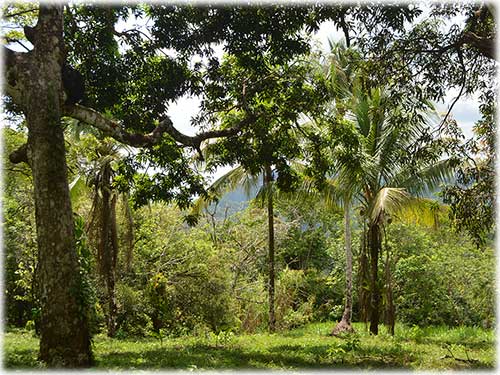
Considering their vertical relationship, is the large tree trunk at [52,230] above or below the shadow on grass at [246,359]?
above

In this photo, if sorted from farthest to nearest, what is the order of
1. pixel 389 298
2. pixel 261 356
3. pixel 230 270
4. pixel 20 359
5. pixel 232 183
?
pixel 230 270 < pixel 232 183 < pixel 389 298 < pixel 261 356 < pixel 20 359

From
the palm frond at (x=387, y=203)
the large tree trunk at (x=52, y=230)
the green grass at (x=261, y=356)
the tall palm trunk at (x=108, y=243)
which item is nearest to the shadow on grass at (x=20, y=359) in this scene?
the green grass at (x=261, y=356)

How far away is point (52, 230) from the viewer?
7516 mm

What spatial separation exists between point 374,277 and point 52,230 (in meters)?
9.68

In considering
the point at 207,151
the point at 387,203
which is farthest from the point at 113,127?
the point at 387,203

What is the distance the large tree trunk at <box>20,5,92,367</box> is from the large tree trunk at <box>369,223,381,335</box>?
29.7ft

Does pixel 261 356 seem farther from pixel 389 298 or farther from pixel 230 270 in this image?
pixel 230 270

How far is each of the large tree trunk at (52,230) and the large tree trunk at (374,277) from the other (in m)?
9.07

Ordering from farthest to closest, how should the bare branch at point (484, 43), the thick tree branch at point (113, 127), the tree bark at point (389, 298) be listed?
the tree bark at point (389, 298) → the thick tree branch at point (113, 127) → the bare branch at point (484, 43)

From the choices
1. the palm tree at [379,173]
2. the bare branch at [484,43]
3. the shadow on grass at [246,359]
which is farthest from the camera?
the palm tree at [379,173]

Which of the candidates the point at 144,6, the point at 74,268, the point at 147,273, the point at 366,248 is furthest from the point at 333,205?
the point at 74,268

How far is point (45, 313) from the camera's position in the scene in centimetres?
744

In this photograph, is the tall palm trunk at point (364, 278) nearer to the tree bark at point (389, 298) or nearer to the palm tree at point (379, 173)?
the palm tree at point (379, 173)

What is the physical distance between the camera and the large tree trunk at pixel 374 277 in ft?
47.9
